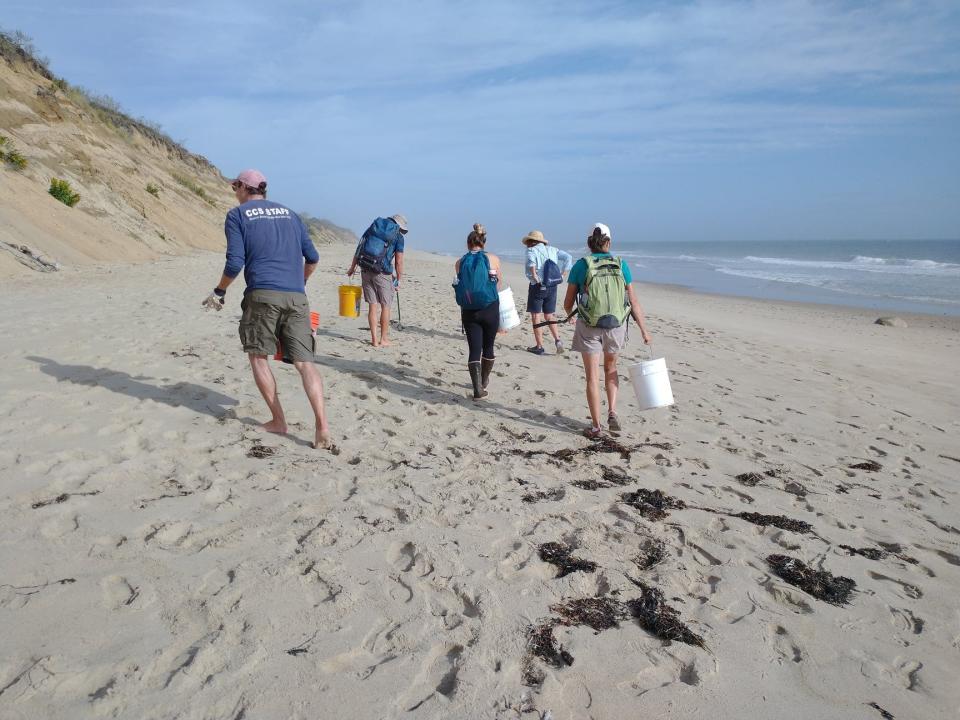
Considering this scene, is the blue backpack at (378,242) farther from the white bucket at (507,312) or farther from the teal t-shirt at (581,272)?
the teal t-shirt at (581,272)

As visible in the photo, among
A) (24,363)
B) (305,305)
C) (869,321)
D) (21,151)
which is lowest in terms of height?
(869,321)

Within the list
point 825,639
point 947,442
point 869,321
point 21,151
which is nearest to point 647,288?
point 869,321

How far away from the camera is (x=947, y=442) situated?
19.0 ft

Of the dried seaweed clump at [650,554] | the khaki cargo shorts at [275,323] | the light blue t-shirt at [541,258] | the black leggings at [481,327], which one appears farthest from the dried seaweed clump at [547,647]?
the light blue t-shirt at [541,258]

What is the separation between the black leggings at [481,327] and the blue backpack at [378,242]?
1.98 meters

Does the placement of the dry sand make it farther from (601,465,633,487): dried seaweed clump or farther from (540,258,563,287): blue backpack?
(540,258,563,287): blue backpack

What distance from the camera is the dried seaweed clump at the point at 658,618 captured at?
2.68 meters

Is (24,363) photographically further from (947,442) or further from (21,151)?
(21,151)

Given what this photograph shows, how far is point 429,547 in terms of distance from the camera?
128 inches

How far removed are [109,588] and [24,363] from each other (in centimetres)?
409

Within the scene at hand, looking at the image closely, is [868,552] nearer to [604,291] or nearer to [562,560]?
[562,560]

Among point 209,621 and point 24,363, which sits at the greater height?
point 24,363

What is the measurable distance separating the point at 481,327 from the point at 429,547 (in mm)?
3182

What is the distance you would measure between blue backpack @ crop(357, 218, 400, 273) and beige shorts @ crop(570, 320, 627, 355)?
3.21 meters
